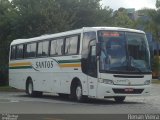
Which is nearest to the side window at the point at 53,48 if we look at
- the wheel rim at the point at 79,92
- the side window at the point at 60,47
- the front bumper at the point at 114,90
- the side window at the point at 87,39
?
the side window at the point at 60,47

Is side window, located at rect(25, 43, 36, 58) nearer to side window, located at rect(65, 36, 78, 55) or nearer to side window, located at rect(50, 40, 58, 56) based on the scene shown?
side window, located at rect(50, 40, 58, 56)

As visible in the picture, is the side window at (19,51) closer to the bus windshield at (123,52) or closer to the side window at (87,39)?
the side window at (87,39)

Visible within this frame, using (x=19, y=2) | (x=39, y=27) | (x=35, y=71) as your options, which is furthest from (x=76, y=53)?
(x=19, y=2)

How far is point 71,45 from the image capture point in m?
26.4

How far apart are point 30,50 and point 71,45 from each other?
6.62m

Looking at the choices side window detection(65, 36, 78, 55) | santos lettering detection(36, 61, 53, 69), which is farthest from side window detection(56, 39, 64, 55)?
santos lettering detection(36, 61, 53, 69)

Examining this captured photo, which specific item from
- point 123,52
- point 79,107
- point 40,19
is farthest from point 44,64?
point 40,19

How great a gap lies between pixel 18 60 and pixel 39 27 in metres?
12.4

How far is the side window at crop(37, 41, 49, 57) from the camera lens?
1172 inches

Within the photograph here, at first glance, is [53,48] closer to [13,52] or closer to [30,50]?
[30,50]

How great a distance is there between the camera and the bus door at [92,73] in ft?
78.8

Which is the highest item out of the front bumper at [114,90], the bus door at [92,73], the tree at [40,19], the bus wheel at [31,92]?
the tree at [40,19]

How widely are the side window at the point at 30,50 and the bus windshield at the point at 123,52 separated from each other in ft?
27.1

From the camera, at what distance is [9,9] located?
2089 inches
